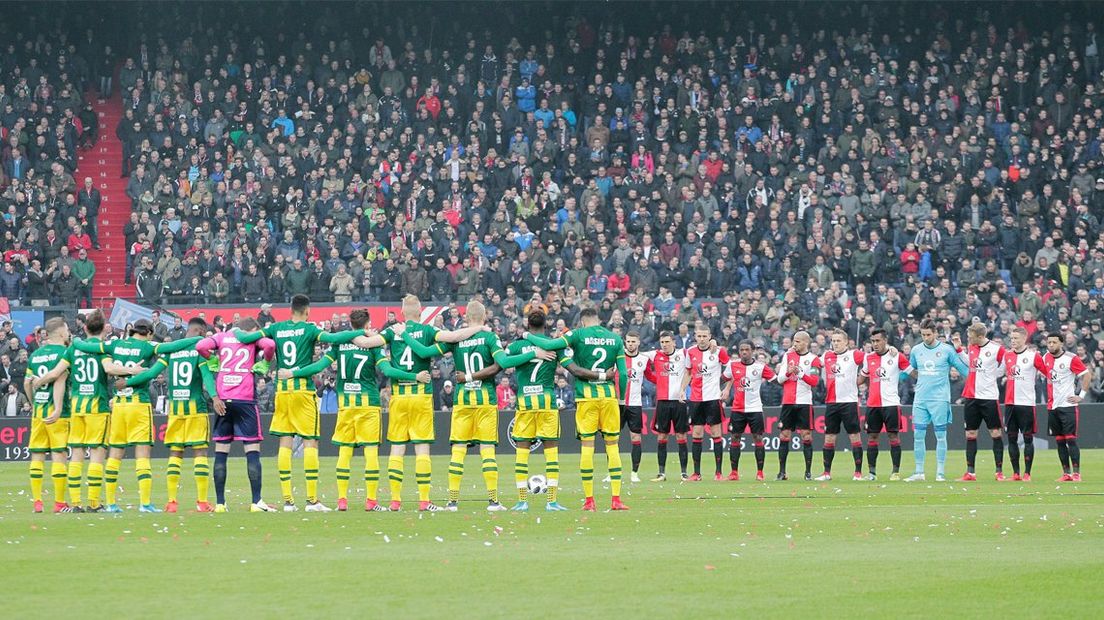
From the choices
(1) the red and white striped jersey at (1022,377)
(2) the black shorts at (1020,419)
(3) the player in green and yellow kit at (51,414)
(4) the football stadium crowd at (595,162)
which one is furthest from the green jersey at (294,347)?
(4) the football stadium crowd at (595,162)

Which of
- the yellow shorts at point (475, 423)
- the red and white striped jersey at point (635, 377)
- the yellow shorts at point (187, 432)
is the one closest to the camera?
the yellow shorts at point (475, 423)

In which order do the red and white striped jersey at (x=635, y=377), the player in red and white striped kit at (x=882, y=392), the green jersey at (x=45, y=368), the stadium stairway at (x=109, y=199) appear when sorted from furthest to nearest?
the stadium stairway at (x=109, y=199), the red and white striped jersey at (x=635, y=377), the player in red and white striped kit at (x=882, y=392), the green jersey at (x=45, y=368)

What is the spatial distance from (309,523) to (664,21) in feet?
106

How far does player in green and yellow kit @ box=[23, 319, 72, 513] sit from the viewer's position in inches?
715

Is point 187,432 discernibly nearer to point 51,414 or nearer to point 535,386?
point 51,414

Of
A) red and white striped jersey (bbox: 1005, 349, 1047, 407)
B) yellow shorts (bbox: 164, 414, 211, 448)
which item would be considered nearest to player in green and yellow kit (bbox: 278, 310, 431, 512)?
yellow shorts (bbox: 164, 414, 211, 448)

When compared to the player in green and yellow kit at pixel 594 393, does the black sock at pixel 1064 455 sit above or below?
below

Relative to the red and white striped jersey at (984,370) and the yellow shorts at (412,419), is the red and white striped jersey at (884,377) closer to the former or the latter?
the red and white striped jersey at (984,370)

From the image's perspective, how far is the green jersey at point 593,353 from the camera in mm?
17734

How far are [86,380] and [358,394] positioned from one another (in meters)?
3.06

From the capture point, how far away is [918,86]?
4372 centimetres

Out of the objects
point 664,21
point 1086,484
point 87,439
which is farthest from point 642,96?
point 87,439

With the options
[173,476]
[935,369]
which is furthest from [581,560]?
[935,369]

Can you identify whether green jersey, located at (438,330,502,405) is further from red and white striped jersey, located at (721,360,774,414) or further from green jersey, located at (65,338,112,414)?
red and white striped jersey, located at (721,360,774,414)
